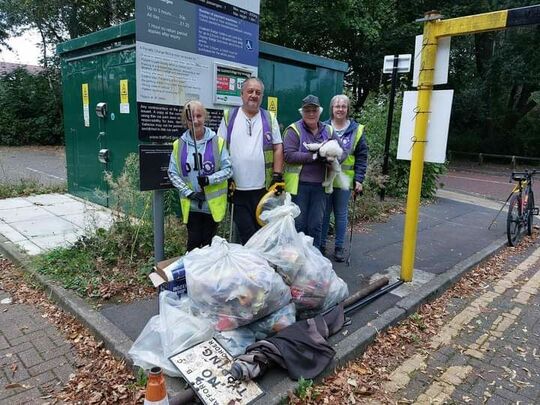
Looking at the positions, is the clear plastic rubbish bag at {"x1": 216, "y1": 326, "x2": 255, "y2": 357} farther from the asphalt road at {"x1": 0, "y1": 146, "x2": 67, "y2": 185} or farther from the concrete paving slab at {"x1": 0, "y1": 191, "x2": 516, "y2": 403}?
the asphalt road at {"x1": 0, "y1": 146, "x2": 67, "y2": 185}

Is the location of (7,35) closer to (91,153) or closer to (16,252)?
(91,153)

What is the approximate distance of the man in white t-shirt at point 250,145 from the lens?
11.5ft

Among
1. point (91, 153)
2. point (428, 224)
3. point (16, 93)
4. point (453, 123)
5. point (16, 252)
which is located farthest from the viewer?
point (453, 123)

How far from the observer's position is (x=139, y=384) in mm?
2520

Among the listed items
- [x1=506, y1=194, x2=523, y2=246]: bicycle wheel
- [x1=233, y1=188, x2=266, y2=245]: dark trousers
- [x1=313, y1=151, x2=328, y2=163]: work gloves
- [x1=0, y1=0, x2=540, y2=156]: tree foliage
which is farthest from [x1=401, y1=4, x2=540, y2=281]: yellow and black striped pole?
[x1=0, y1=0, x2=540, y2=156]: tree foliage

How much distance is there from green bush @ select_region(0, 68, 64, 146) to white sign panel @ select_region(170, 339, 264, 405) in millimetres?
20078

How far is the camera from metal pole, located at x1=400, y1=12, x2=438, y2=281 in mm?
3748

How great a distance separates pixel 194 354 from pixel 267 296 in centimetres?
60

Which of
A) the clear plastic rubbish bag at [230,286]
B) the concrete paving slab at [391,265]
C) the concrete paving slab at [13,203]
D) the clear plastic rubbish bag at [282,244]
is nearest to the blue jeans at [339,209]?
the concrete paving slab at [391,265]

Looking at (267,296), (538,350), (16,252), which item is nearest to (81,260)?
(16,252)

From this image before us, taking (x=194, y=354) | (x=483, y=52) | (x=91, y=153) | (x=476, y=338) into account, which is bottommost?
(x=476, y=338)

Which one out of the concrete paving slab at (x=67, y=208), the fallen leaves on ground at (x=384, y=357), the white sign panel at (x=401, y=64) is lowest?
the fallen leaves on ground at (x=384, y=357)

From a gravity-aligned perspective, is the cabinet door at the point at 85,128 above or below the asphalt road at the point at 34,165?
above

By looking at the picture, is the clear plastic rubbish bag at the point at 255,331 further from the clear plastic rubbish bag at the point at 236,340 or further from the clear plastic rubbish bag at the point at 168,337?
the clear plastic rubbish bag at the point at 168,337
